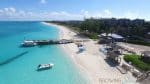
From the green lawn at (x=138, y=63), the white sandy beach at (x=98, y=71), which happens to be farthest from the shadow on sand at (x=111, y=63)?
the green lawn at (x=138, y=63)

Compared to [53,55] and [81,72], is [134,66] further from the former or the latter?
[53,55]

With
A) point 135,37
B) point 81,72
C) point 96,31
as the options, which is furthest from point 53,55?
point 96,31

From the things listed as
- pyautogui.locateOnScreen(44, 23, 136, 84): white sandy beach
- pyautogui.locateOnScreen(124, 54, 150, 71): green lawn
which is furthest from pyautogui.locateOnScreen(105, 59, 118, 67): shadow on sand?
pyautogui.locateOnScreen(124, 54, 150, 71): green lawn

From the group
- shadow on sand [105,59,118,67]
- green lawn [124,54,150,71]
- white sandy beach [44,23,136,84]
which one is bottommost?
white sandy beach [44,23,136,84]

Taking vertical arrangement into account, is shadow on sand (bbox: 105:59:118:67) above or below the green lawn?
below

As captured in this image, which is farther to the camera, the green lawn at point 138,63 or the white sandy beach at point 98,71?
the green lawn at point 138,63

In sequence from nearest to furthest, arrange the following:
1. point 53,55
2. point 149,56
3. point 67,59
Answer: point 149,56, point 67,59, point 53,55

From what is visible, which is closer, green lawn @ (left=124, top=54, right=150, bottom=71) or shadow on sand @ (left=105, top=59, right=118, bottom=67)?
green lawn @ (left=124, top=54, right=150, bottom=71)

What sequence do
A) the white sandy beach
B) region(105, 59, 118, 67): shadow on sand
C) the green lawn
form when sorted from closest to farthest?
1. the white sandy beach
2. the green lawn
3. region(105, 59, 118, 67): shadow on sand

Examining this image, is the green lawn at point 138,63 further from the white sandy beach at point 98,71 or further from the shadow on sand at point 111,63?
the white sandy beach at point 98,71

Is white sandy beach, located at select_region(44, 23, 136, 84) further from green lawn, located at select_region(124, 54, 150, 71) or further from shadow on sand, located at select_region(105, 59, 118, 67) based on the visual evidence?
green lawn, located at select_region(124, 54, 150, 71)

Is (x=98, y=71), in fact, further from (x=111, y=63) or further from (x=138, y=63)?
(x=138, y=63)
